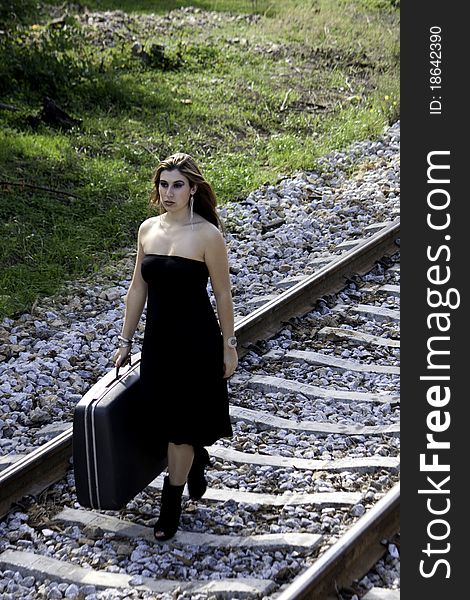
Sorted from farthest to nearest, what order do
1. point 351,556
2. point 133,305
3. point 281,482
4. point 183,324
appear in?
1. point 281,482
2. point 133,305
3. point 183,324
4. point 351,556

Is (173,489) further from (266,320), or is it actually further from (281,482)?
(266,320)

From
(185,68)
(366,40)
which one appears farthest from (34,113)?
(366,40)

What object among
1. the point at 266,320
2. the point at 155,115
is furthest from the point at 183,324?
the point at 155,115

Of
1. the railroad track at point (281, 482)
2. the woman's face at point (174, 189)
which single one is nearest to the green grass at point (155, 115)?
the railroad track at point (281, 482)

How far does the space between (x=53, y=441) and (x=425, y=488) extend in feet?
7.17

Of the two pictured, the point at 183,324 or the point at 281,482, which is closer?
the point at 183,324

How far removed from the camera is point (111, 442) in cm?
584

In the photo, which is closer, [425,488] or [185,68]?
[425,488]

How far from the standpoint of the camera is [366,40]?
1742cm

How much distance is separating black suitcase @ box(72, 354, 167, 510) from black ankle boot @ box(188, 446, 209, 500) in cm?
26

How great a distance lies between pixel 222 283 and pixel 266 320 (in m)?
2.62

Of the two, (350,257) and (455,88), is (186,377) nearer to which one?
(350,257)

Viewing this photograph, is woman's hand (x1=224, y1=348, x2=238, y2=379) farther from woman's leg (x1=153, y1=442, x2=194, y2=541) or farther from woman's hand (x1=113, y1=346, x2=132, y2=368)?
woman's hand (x1=113, y1=346, x2=132, y2=368)

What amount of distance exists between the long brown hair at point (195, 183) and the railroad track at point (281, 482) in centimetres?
151
